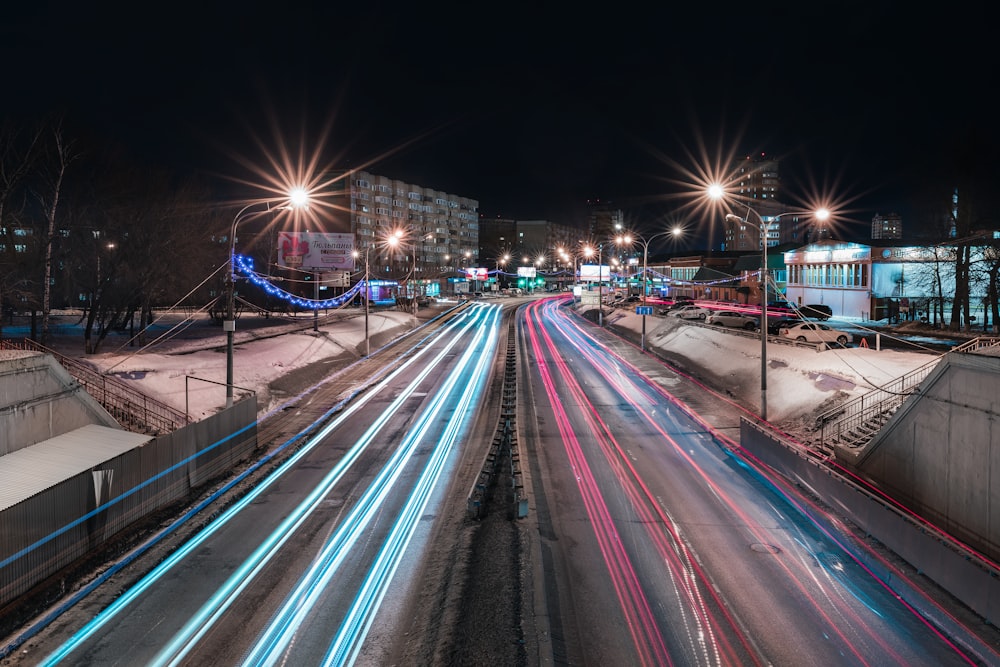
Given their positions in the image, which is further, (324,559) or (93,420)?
(93,420)

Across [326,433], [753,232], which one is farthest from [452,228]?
[326,433]

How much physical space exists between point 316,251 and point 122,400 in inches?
1079

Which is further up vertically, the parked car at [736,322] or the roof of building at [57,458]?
the parked car at [736,322]

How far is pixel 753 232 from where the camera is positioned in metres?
172

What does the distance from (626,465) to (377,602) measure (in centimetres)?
973

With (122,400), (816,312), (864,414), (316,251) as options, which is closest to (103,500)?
(122,400)

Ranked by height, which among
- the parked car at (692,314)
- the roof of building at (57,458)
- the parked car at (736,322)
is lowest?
the roof of building at (57,458)

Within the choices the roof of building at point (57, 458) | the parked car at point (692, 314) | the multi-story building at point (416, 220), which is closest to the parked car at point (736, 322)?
the parked car at point (692, 314)

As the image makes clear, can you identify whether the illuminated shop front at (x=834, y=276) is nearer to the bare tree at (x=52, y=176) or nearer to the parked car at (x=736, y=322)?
the parked car at (x=736, y=322)

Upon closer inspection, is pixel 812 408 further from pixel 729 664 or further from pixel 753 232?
pixel 753 232

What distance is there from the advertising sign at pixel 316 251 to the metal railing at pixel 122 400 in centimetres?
2470

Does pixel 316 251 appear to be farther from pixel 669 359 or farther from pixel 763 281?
pixel 763 281

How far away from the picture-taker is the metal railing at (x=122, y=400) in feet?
58.0

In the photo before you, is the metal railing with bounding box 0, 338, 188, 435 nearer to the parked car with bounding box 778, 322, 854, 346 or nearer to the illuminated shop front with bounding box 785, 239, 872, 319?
the parked car with bounding box 778, 322, 854, 346
